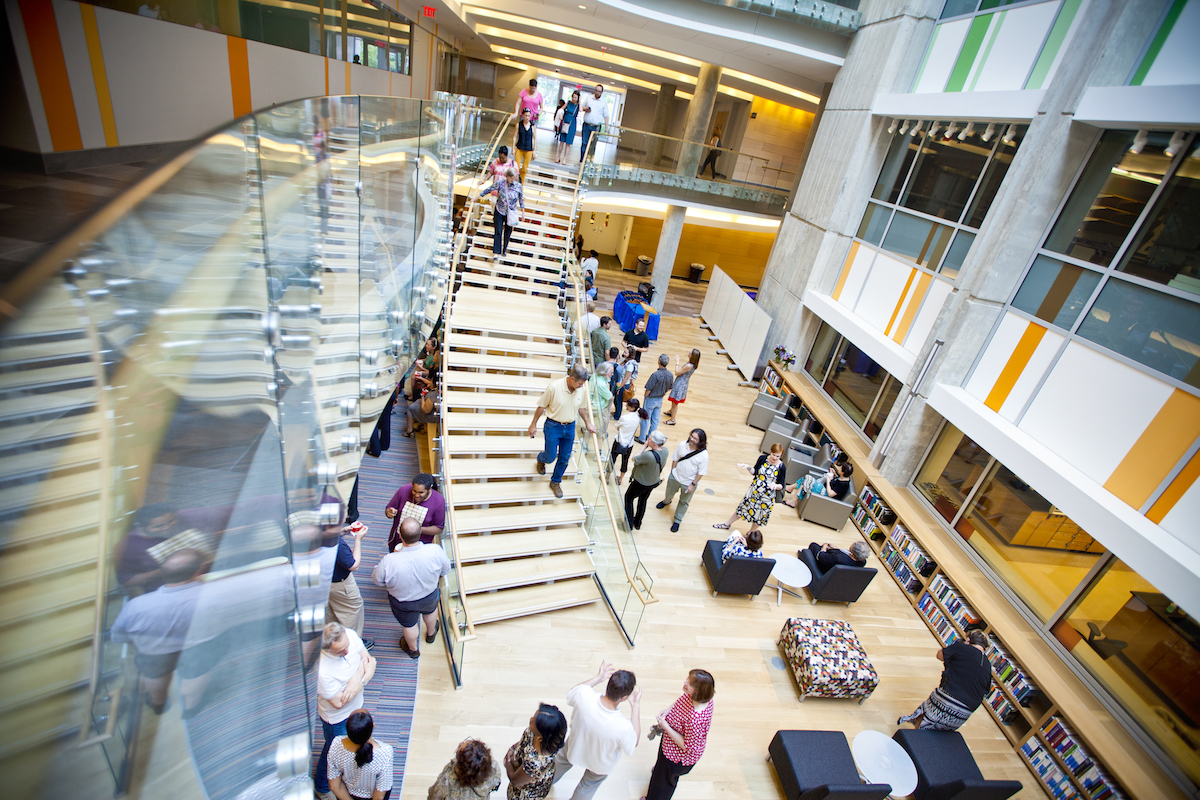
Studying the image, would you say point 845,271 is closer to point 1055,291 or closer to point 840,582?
point 1055,291

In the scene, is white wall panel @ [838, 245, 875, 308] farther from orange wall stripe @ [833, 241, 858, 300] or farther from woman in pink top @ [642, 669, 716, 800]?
woman in pink top @ [642, 669, 716, 800]

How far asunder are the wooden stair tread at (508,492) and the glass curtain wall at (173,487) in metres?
3.32

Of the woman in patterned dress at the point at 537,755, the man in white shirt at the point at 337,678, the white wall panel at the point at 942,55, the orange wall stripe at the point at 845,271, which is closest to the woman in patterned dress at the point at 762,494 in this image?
the woman in patterned dress at the point at 537,755

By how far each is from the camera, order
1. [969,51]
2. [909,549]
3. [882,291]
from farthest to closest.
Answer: [882,291] → [969,51] → [909,549]

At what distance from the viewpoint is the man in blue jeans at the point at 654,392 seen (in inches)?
368

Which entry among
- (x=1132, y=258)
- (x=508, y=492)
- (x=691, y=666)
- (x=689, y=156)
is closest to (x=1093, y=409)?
(x=1132, y=258)

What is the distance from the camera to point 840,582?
7223mm

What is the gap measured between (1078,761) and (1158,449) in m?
3.32

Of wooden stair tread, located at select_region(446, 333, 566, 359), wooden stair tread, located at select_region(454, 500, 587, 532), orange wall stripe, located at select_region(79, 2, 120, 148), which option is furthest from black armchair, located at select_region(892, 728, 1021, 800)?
orange wall stripe, located at select_region(79, 2, 120, 148)

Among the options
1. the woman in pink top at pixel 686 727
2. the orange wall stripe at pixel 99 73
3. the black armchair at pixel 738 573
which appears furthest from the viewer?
the black armchair at pixel 738 573

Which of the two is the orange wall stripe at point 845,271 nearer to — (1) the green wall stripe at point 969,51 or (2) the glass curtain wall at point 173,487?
(1) the green wall stripe at point 969,51

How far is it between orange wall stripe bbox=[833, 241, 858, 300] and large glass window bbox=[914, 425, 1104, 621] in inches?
175

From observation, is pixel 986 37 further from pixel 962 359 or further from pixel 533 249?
pixel 533 249

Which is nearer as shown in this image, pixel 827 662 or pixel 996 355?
pixel 827 662
